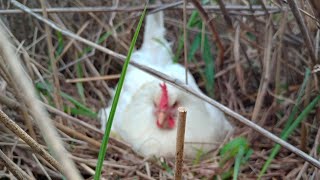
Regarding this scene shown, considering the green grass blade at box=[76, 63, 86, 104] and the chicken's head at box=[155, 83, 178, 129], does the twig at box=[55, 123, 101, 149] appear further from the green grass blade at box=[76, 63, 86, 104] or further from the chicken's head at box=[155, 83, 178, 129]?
the green grass blade at box=[76, 63, 86, 104]

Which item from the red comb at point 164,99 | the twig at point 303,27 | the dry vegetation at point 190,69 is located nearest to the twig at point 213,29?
the dry vegetation at point 190,69

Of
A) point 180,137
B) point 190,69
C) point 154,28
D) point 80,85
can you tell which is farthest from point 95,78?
point 180,137

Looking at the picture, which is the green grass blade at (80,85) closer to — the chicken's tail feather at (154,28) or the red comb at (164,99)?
the chicken's tail feather at (154,28)

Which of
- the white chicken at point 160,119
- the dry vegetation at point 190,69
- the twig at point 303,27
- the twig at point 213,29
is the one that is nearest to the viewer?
the twig at point 303,27

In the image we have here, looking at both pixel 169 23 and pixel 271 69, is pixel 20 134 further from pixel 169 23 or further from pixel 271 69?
pixel 169 23

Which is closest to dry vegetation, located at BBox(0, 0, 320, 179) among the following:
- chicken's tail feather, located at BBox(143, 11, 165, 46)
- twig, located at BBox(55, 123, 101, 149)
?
twig, located at BBox(55, 123, 101, 149)

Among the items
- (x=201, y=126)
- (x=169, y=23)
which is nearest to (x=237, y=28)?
(x=201, y=126)

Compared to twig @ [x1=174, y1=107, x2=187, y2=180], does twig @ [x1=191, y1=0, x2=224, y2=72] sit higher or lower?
higher

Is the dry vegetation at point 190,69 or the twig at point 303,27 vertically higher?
the twig at point 303,27

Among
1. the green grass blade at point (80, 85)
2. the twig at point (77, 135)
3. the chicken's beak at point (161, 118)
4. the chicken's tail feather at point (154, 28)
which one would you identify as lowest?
the twig at point (77, 135)
